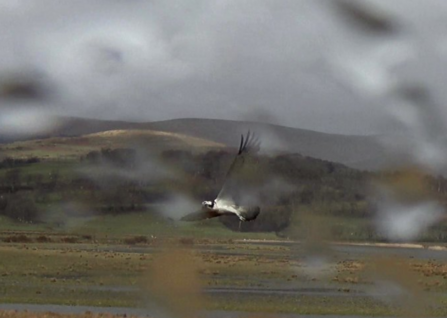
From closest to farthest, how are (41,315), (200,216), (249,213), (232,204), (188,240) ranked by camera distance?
1. (200,216)
2. (249,213)
3. (232,204)
4. (41,315)
5. (188,240)

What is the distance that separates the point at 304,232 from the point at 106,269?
20.0 m

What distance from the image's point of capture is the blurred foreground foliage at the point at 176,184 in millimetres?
37000

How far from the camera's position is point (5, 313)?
33.0 metres

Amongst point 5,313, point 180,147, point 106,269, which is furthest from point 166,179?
point 106,269

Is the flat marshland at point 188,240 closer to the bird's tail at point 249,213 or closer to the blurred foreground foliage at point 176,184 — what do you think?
the blurred foreground foliage at point 176,184

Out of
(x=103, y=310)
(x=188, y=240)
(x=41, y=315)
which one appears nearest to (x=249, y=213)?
(x=41, y=315)

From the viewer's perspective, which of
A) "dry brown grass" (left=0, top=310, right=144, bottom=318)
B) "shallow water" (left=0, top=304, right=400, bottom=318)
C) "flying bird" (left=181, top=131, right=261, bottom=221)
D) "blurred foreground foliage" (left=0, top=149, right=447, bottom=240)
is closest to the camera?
"flying bird" (left=181, top=131, right=261, bottom=221)

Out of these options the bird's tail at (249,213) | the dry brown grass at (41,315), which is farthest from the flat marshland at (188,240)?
the bird's tail at (249,213)

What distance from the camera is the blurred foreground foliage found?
3700 cm

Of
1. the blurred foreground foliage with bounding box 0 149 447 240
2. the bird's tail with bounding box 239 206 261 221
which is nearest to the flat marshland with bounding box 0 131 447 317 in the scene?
the blurred foreground foliage with bounding box 0 149 447 240

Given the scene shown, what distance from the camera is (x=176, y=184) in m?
40.5

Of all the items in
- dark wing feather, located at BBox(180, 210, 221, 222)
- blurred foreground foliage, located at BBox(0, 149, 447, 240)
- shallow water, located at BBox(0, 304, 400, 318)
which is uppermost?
blurred foreground foliage, located at BBox(0, 149, 447, 240)

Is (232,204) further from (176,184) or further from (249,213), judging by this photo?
(176,184)

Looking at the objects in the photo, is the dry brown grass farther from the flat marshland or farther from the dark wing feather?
the dark wing feather
